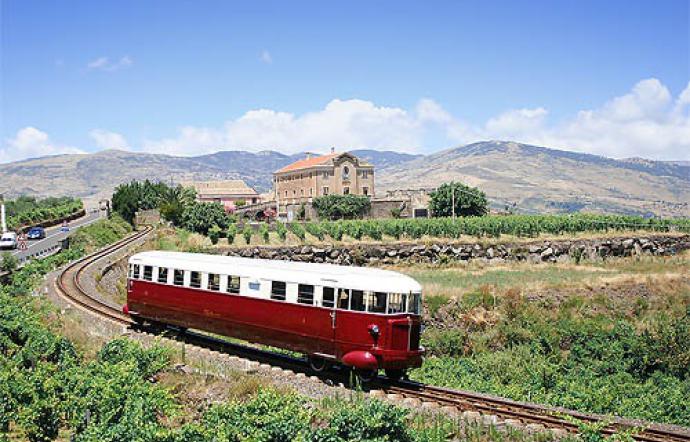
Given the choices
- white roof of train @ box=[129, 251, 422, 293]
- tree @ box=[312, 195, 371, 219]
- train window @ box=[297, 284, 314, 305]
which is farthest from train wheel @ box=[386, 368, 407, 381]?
tree @ box=[312, 195, 371, 219]

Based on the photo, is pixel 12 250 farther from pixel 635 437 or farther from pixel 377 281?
pixel 635 437

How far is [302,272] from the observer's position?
63.3 ft

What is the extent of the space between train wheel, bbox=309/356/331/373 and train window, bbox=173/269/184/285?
6.39m

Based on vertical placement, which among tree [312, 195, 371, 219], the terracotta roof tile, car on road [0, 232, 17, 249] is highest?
the terracotta roof tile

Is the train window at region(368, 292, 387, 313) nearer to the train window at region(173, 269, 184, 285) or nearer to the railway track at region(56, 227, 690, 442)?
the railway track at region(56, 227, 690, 442)

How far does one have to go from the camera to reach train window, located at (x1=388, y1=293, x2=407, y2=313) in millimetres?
17656

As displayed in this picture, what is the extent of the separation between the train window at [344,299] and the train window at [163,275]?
8.60m

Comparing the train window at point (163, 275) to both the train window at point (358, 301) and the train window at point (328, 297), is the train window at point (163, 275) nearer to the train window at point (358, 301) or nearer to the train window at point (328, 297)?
the train window at point (328, 297)

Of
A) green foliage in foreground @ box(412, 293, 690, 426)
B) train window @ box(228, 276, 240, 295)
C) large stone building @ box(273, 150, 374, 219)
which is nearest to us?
green foliage in foreground @ box(412, 293, 690, 426)

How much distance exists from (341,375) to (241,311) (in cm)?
399

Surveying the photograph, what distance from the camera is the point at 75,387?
1516 centimetres

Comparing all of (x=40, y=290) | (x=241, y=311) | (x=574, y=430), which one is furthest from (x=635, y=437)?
(x=40, y=290)

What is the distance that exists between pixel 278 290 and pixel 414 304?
4187 mm

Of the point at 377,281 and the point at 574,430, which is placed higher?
the point at 377,281
